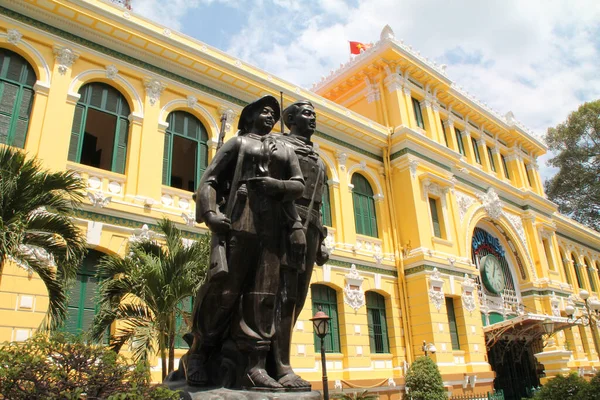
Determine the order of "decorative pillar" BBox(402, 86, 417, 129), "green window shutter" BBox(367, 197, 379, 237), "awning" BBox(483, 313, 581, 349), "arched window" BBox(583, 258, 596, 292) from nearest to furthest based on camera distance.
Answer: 1. "green window shutter" BBox(367, 197, 379, 237)
2. "awning" BBox(483, 313, 581, 349)
3. "decorative pillar" BBox(402, 86, 417, 129)
4. "arched window" BBox(583, 258, 596, 292)

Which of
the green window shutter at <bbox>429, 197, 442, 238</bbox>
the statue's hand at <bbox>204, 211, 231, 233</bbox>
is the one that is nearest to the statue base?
the statue's hand at <bbox>204, 211, 231, 233</bbox>

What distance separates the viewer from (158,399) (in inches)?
113

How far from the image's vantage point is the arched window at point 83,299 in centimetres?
992

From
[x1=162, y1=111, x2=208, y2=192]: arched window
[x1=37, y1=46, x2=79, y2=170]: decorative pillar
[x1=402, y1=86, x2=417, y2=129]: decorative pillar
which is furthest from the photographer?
[x1=402, y1=86, x2=417, y2=129]: decorative pillar

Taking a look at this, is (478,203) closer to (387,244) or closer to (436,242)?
(436,242)

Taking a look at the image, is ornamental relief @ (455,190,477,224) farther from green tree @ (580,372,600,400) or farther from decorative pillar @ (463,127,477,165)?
green tree @ (580,372,600,400)

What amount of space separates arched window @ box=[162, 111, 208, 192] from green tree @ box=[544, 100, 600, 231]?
2769 centimetres

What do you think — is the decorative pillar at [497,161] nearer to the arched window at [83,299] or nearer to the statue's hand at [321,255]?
the arched window at [83,299]

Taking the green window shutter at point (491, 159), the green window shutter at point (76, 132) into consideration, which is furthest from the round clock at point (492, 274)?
the green window shutter at point (76, 132)

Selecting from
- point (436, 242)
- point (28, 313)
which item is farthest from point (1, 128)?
point (436, 242)

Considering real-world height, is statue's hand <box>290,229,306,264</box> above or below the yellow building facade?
below

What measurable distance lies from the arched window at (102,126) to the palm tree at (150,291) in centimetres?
401

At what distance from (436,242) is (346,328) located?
5.05 meters

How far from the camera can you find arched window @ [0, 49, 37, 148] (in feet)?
Result: 34.1
